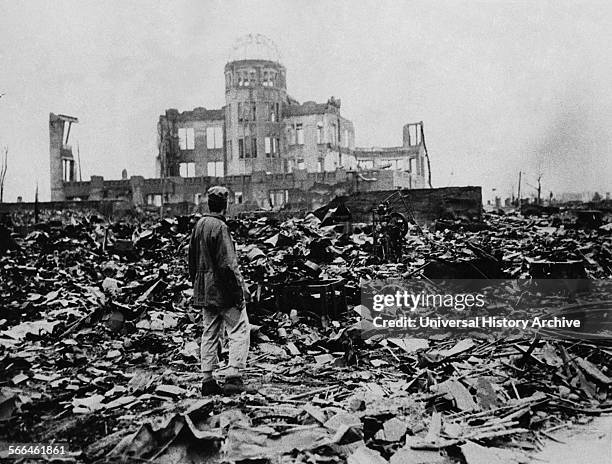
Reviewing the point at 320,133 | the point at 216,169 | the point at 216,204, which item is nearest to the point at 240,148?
the point at 216,169

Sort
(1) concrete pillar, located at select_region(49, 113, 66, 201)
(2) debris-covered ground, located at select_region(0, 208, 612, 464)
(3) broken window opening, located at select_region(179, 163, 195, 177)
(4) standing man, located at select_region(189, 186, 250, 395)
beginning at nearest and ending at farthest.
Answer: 1. (2) debris-covered ground, located at select_region(0, 208, 612, 464)
2. (4) standing man, located at select_region(189, 186, 250, 395)
3. (1) concrete pillar, located at select_region(49, 113, 66, 201)
4. (3) broken window opening, located at select_region(179, 163, 195, 177)

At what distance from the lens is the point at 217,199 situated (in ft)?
16.4

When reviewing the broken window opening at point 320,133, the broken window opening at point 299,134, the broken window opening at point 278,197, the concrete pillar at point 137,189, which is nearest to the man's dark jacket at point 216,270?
the broken window opening at point 278,197

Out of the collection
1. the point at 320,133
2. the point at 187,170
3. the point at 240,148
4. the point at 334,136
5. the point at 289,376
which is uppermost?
the point at 320,133

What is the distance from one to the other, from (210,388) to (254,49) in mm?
40800

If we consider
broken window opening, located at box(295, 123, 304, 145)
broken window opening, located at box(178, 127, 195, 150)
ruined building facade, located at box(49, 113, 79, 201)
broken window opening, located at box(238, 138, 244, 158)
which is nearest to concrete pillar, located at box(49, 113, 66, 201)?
ruined building facade, located at box(49, 113, 79, 201)

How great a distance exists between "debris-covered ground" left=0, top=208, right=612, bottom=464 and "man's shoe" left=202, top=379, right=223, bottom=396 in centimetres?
15

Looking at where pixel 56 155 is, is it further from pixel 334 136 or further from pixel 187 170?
pixel 334 136

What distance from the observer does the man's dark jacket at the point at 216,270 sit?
16.1 ft

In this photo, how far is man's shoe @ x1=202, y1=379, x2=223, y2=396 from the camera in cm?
466

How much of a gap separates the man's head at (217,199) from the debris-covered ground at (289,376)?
153cm

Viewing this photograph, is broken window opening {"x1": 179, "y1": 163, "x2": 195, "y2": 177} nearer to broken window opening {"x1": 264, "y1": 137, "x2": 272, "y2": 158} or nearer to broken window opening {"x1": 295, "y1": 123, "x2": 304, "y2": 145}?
broken window opening {"x1": 264, "y1": 137, "x2": 272, "y2": 158}

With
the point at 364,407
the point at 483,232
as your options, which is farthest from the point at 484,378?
the point at 483,232

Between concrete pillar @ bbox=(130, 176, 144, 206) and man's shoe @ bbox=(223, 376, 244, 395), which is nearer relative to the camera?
man's shoe @ bbox=(223, 376, 244, 395)
